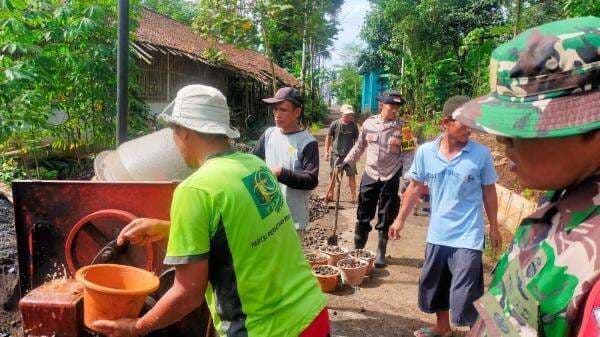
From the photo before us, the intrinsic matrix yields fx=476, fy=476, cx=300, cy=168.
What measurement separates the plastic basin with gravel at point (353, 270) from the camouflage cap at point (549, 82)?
3895 millimetres

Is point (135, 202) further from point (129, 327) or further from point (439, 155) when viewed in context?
point (439, 155)

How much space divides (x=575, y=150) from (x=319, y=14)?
14220 millimetres

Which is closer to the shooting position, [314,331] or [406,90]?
[314,331]

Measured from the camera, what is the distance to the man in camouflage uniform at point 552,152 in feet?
2.84

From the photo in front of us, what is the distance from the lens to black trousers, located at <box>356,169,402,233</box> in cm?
544

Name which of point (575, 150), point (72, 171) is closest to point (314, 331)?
point (575, 150)

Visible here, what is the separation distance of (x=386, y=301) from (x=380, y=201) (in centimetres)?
129

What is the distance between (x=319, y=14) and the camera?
1438cm

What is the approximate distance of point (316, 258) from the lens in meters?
4.98

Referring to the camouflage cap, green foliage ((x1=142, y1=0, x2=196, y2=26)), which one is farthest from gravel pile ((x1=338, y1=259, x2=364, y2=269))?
green foliage ((x1=142, y1=0, x2=196, y2=26))

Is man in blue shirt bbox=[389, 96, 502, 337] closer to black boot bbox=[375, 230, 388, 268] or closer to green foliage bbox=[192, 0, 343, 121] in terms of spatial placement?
black boot bbox=[375, 230, 388, 268]

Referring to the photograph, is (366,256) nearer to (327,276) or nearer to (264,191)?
(327,276)

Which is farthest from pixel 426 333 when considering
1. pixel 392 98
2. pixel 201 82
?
pixel 201 82

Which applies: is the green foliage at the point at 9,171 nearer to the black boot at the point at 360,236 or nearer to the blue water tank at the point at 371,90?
the black boot at the point at 360,236
